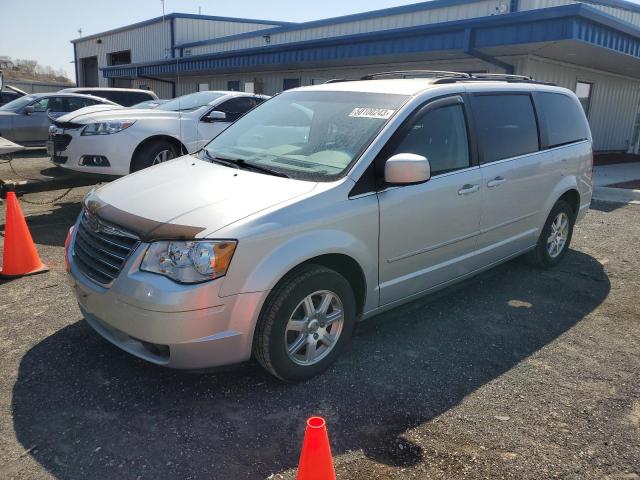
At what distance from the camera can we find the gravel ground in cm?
257

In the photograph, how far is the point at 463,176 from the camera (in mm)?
3961

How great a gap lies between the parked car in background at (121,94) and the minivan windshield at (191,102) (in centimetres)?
633

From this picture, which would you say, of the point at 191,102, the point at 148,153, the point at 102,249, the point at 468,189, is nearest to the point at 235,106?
the point at 191,102

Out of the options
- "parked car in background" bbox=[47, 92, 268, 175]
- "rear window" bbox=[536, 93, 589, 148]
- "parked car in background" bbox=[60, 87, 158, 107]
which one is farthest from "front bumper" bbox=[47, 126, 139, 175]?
"parked car in background" bbox=[60, 87, 158, 107]

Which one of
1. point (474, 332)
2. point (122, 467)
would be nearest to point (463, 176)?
point (474, 332)

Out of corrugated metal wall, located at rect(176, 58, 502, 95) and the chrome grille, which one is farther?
corrugated metal wall, located at rect(176, 58, 502, 95)

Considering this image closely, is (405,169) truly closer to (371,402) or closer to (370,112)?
(370,112)

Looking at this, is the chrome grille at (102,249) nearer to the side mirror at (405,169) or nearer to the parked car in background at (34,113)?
the side mirror at (405,169)

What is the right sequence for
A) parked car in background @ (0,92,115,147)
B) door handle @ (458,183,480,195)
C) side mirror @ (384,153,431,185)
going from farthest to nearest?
1. parked car in background @ (0,92,115,147)
2. door handle @ (458,183,480,195)
3. side mirror @ (384,153,431,185)

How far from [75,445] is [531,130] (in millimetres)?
4388

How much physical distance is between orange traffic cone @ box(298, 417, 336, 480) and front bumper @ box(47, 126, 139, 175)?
612 cm

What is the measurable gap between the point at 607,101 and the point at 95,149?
15.2 metres

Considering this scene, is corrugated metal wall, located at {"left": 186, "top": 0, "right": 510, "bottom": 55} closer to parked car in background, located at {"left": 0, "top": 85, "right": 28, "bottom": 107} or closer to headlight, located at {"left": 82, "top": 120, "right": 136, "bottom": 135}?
parked car in background, located at {"left": 0, "top": 85, "right": 28, "bottom": 107}

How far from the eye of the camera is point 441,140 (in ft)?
12.7
